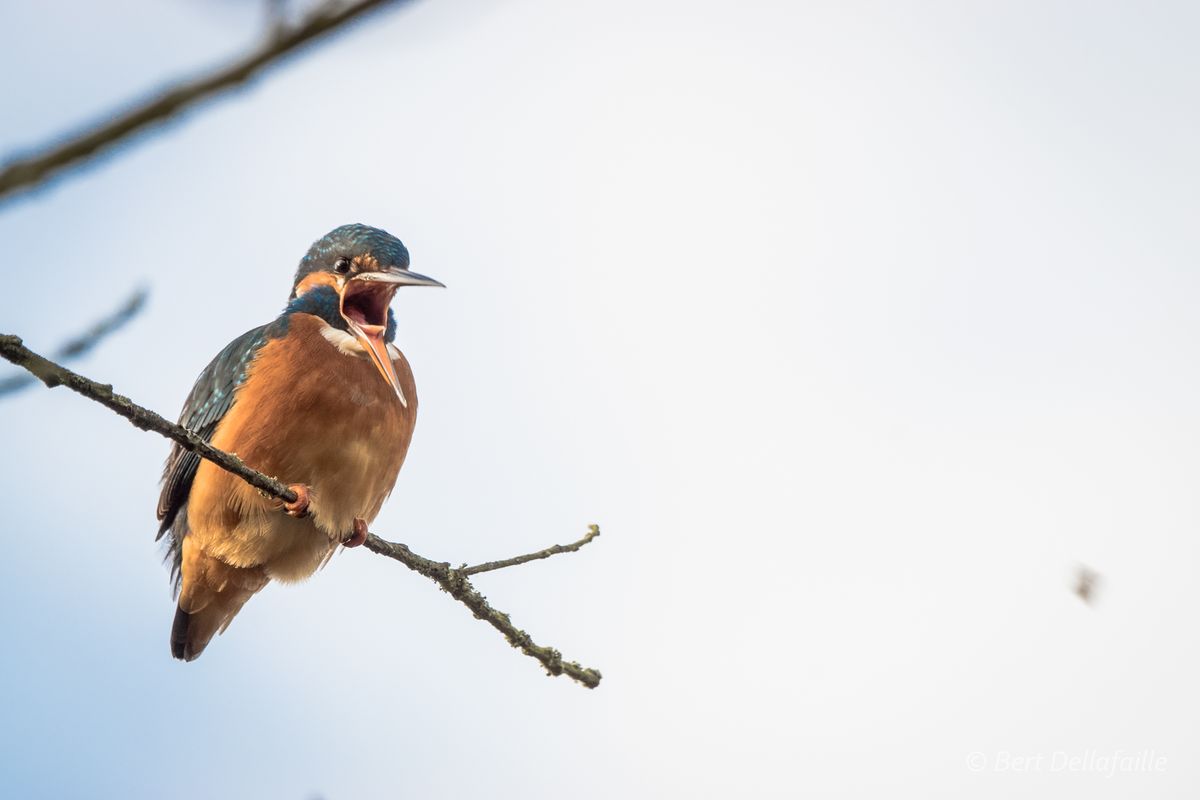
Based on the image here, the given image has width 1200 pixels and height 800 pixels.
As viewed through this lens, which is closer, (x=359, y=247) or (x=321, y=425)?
(x=321, y=425)

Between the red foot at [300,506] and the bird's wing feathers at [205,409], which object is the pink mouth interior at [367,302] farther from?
the red foot at [300,506]

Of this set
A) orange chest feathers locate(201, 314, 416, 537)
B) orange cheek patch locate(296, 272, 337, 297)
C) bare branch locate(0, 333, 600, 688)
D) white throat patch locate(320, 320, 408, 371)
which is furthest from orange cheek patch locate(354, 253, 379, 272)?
bare branch locate(0, 333, 600, 688)

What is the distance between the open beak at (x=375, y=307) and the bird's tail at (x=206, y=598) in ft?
3.85

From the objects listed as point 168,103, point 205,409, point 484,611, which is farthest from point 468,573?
point 168,103

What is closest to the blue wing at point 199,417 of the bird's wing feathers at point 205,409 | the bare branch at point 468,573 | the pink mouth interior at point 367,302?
the bird's wing feathers at point 205,409

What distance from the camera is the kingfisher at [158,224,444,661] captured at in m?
5.50

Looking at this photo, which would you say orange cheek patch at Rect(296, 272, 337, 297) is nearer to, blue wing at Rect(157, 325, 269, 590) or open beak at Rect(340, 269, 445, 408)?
open beak at Rect(340, 269, 445, 408)

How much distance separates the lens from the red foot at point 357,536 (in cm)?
546

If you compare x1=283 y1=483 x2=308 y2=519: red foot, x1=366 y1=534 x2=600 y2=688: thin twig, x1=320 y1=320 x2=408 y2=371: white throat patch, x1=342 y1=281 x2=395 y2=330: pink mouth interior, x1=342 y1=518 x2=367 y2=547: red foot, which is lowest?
x1=366 y1=534 x2=600 y2=688: thin twig

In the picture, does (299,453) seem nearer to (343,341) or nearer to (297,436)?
(297,436)

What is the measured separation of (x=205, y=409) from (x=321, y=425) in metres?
0.81

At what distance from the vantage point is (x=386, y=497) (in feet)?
20.2

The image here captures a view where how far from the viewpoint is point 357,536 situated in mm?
5488

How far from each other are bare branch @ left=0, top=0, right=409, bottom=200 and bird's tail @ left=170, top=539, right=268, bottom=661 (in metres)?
5.17
